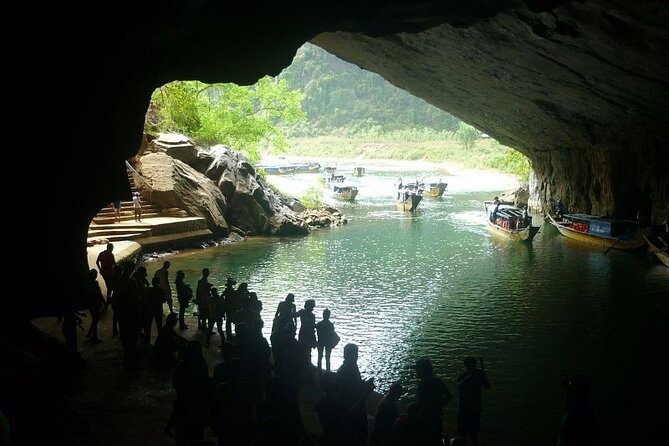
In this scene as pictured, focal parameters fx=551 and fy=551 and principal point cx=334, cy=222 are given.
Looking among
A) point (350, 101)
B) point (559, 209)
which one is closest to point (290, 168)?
point (559, 209)

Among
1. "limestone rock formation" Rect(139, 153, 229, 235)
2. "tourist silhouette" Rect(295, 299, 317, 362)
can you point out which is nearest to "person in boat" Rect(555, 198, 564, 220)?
"limestone rock formation" Rect(139, 153, 229, 235)

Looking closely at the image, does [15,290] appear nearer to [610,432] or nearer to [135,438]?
[135,438]

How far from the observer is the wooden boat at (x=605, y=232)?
24297 mm

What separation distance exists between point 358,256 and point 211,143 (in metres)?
15.6

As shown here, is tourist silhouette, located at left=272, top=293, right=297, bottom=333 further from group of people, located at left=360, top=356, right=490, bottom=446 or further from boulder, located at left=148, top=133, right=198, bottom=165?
boulder, located at left=148, top=133, right=198, bottom=165

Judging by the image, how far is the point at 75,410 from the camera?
286 inches

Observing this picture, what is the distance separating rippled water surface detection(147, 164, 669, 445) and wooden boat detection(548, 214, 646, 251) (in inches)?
31.2

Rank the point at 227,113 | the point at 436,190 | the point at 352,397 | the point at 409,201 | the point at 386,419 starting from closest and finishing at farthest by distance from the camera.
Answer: the point at 386,419 → the point at 352,397 → the point at 227,113 → the point at 409,201 → the point at 436,190

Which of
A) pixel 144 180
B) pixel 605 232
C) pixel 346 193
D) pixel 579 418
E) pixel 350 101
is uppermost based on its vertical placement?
pixel 350 101

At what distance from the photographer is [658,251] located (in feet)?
71.2

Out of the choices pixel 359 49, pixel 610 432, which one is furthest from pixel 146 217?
pixel 610 432

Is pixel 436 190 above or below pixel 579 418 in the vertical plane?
above

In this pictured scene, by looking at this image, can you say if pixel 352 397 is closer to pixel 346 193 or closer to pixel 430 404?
pixel 430 404

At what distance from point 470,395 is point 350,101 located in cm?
12258
